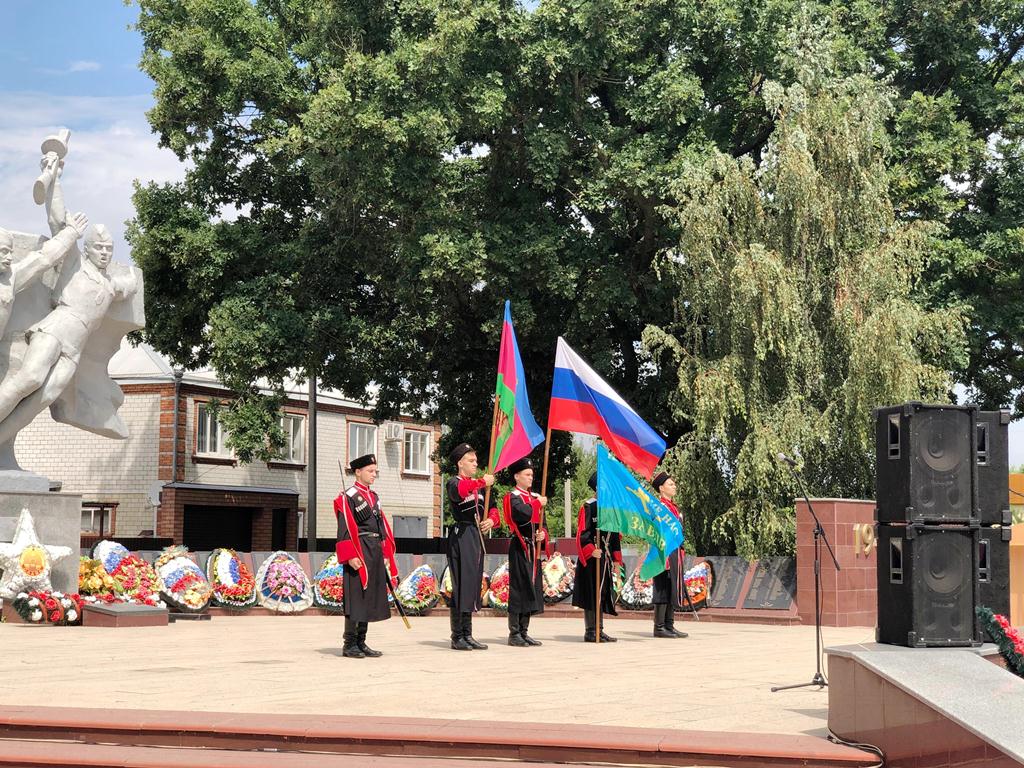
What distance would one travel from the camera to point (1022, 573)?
1667 centimetres

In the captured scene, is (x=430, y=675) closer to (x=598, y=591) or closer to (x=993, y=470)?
(x=598, y=591)

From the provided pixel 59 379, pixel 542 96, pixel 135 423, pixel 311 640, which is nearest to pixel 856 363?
pixel 542 96

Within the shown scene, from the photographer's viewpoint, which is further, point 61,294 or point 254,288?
point 254,288

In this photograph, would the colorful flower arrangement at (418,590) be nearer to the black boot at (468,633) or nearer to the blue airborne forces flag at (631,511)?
the blue airborne forces flag at (631,511)

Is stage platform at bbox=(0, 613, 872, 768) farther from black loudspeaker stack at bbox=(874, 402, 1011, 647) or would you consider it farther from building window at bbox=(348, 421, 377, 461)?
building window at bbox=(348, 421, 377, 461)

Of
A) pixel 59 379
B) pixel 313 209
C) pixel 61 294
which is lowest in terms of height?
pixel 59 379

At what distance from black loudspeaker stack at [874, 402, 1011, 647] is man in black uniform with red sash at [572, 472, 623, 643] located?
6.79 meters

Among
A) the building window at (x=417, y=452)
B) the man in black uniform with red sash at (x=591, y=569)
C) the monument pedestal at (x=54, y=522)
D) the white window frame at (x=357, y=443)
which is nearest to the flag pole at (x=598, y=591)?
the man in black uniform with red sash at (x=591, y=569)

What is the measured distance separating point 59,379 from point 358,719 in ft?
38.9

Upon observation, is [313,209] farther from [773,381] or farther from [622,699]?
[622,699]

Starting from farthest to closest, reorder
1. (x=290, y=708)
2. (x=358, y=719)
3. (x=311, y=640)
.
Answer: (x=311, y=640) < (x=290, y=708) < (x=358, y=719)

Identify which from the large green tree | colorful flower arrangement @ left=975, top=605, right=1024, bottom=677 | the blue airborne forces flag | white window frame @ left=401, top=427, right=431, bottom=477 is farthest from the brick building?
colorful flower arrangement @ left=975, top=605, right=1024, bottom=677

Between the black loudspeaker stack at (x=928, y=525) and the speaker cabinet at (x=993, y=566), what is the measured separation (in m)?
0.38

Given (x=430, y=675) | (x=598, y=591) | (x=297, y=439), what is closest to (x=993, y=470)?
(x=430, y=675)
